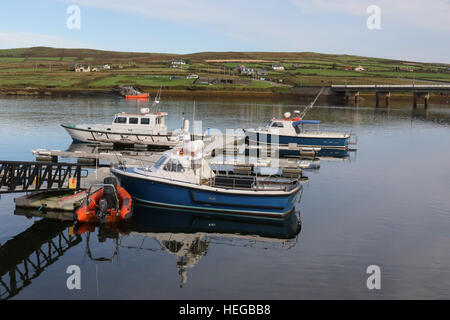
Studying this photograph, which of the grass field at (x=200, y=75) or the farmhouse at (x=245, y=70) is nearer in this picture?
the grass field at (x=200, y=75)

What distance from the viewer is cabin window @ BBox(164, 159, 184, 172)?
20.9 m

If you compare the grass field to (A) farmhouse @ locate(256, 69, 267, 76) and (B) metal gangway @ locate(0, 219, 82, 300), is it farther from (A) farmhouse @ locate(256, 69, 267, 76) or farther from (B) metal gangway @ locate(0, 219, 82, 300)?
(B) metal gangway @ locate(0, 219, 82, 300)

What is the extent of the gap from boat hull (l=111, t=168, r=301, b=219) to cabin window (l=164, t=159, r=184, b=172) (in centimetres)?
76

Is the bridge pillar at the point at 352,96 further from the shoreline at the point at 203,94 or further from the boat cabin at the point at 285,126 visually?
the boat cabin at the point at 285,126

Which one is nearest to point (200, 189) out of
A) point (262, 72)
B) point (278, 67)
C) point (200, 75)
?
point (200, 75)

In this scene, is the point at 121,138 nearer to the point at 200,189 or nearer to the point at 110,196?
the point at 110,196

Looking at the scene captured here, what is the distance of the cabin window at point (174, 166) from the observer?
20.9 metres

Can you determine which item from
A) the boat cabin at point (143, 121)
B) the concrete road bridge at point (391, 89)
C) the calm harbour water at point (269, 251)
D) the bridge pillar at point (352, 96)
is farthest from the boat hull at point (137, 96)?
the calm harbour water at point (269, 251)

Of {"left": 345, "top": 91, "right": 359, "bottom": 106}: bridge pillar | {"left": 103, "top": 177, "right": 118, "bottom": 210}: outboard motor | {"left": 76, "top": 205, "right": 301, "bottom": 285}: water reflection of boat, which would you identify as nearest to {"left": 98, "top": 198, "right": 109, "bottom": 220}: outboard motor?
{"left": 103, "top": 177, "right": 118, "bottom": 210}: outboard motor

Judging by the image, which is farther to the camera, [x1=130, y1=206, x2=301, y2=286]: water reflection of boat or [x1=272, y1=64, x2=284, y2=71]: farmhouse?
[x1=272, y1=64, x2=284, y2=71]: farmhouse

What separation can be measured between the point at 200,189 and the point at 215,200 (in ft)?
2.77

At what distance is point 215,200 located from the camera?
20469 mm

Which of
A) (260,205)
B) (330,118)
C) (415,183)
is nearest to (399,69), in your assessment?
(330,118)

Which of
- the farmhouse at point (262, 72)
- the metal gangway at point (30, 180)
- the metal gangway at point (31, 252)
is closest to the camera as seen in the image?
the metal gangway at point (31, 252)
